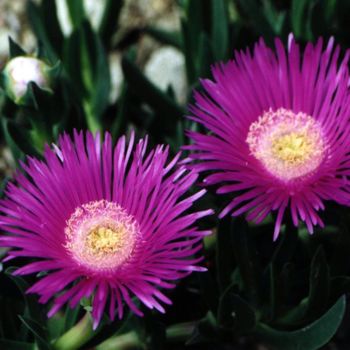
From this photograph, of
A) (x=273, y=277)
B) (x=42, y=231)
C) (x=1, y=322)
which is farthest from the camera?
(x=1, y=322)

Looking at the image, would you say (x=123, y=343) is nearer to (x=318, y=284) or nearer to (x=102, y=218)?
(x=102, y=218)

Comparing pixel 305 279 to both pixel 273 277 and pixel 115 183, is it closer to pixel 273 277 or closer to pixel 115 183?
pixel 273 277

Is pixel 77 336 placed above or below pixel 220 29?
below

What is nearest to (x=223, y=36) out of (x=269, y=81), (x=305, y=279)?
(x=269, y=81)

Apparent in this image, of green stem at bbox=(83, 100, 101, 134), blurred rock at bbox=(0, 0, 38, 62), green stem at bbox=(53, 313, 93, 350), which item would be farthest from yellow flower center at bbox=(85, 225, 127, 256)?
blurred rock at bbox=(0, 0, 38, 62)

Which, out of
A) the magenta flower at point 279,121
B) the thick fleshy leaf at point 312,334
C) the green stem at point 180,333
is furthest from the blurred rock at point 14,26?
the thick fleshy leaf at point 312,334

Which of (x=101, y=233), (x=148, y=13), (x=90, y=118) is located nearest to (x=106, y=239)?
(x=101, y=233)

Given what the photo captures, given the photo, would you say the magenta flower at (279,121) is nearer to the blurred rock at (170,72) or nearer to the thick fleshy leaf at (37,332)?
the thick fleshy leaf at (37,332)
